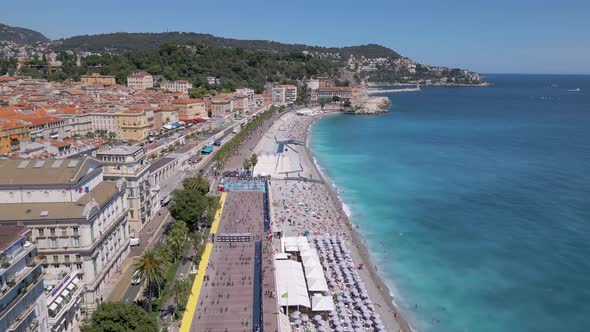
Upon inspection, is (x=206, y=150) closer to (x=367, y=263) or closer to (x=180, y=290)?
(x=367, y=263)

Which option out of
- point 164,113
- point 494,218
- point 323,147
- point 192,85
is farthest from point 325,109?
point 494,218

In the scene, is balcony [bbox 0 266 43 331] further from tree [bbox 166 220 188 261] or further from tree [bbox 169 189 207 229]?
tree [bbox 169 189 207 229]

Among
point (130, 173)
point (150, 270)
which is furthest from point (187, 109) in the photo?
point (150, 270)

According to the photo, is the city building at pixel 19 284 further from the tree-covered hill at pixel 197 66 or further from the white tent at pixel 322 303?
the tree-covered hill at pixel 197 66

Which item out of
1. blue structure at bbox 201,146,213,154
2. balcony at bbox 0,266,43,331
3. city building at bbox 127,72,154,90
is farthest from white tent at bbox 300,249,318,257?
city building at bbox 127,72,154,90

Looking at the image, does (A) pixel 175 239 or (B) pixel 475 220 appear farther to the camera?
(B) pixel 475 220

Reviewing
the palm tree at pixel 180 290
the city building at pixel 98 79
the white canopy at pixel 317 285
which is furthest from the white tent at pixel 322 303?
the city building at pixel 98 79
